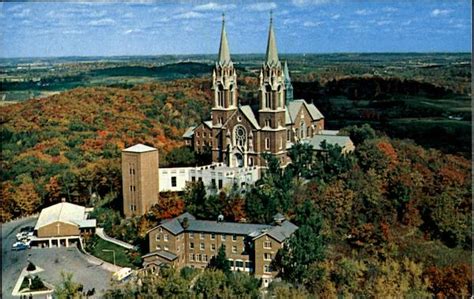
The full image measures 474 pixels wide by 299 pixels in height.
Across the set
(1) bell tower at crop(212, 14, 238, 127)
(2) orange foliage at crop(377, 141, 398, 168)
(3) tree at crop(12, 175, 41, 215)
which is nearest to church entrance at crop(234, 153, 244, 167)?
(1) bell tower at crop(212, 14, 238, 127)

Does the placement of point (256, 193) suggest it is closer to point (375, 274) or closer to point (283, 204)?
point (283, 204)

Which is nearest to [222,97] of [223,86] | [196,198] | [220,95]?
[220,95]

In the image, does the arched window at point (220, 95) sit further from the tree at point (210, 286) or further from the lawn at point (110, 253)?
the tree at point (210, 286)

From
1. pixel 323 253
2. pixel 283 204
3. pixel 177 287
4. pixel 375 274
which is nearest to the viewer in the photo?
pixel 177 287

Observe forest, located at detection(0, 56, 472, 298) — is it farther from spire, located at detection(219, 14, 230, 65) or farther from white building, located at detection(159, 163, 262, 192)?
spire, located at detection(219, 14, 230, 65)

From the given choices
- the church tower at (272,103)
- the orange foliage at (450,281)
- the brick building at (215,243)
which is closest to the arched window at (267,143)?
the church tower at (272,103)

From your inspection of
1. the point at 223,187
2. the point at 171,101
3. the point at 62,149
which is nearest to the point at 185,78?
the point at 171,101

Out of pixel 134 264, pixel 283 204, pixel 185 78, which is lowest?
pixel 134 264
